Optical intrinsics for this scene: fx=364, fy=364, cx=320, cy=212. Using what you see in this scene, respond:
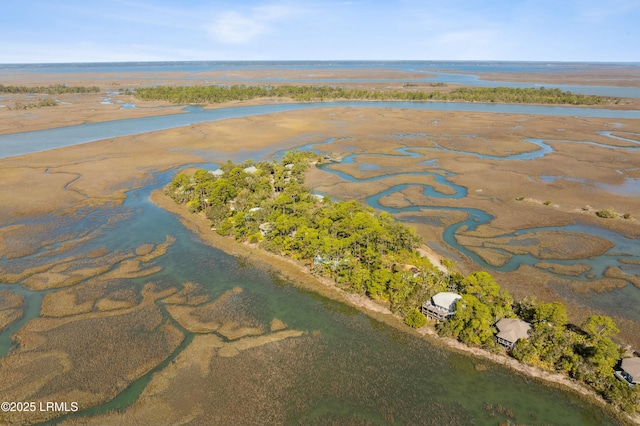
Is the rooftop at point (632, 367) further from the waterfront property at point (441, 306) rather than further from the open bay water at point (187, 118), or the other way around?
the open bay water at point (187, 118)

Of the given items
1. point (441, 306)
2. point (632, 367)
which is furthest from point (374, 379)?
point (632, 367)

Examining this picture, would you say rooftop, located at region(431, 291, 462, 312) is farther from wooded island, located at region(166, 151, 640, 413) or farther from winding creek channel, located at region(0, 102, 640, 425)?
winding creek channel, located at region(0, 102, 640, 425)

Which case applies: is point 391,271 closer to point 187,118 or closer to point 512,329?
point 512,329

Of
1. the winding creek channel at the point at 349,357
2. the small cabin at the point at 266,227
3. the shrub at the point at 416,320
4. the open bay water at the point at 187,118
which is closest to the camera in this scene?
the winding creek channel at the point at 349,357

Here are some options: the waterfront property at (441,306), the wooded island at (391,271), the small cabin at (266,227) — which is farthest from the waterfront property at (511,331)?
the small cabin at (266,227)

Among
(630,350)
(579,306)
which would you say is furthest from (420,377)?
(579,306)

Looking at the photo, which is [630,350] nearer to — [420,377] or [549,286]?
[549,286]
